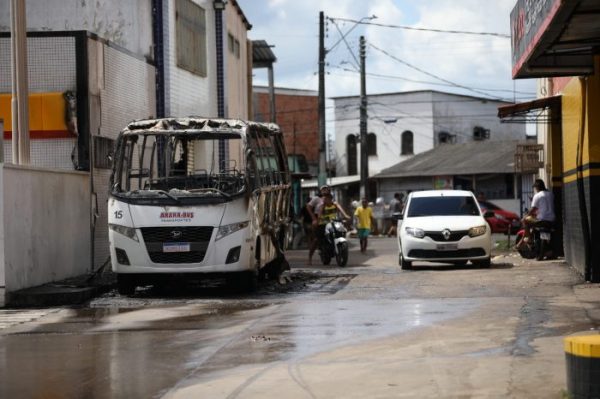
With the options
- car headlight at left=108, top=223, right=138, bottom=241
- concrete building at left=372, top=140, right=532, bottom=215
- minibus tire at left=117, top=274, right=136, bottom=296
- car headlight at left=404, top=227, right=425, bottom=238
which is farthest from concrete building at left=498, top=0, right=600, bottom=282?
concrete building at left=372, top=140, right=532, bottom=215

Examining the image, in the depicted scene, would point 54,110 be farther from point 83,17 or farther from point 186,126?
point 186,126

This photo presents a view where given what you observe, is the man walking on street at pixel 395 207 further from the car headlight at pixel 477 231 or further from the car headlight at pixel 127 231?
the car headlight at pixel 127 231

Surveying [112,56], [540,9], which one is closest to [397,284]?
[540,9]

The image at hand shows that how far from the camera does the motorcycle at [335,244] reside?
82.0ft

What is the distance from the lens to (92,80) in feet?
69.8

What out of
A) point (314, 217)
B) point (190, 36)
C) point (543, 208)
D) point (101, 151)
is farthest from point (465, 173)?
point (101, 151)

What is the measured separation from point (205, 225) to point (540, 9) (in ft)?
19.5

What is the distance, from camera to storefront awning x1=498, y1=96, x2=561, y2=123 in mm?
23172

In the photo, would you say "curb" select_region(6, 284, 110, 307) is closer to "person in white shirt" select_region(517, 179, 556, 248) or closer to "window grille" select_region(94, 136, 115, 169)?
"window grille" select_region(94, 136, 115, 169)

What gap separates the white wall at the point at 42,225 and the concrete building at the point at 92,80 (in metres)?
0.12

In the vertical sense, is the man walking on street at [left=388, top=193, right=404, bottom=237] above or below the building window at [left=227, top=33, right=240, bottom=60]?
below

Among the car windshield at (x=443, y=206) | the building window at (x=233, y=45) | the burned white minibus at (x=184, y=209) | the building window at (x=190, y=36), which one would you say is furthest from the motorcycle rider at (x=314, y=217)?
the building window at (x=233, y=45)

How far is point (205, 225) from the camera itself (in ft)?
56.6

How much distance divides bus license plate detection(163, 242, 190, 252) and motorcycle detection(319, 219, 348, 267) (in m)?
8.04
